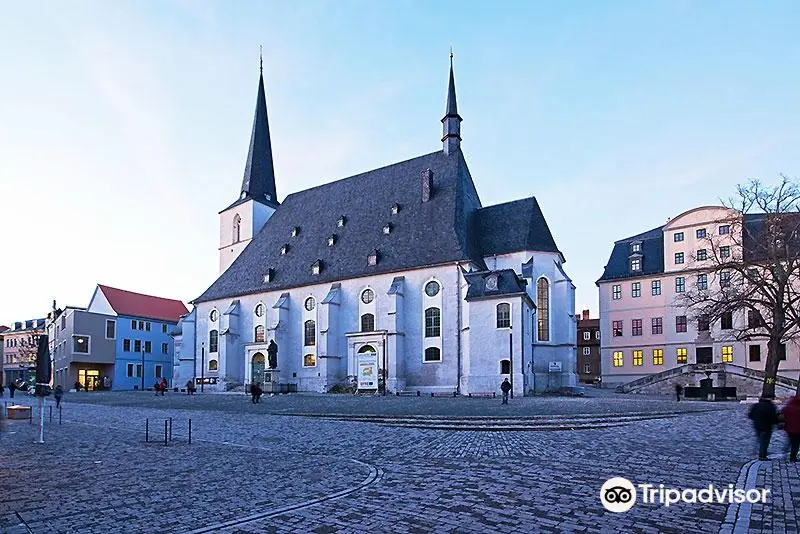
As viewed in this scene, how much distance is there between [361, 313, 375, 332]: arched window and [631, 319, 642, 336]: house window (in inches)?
963

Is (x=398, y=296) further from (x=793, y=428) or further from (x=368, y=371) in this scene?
(x=793, y=428)

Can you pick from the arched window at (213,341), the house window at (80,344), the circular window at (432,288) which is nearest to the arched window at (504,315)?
the circular window at (432,288)

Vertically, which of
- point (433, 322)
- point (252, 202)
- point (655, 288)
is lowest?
point (433, 322)

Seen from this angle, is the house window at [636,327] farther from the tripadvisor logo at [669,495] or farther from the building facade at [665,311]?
the tripadvisor logo at [669,495]

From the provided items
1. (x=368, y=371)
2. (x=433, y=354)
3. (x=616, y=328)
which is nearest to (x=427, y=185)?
(x=433, y=354)

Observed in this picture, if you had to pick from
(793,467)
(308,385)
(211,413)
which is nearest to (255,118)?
(308,385)

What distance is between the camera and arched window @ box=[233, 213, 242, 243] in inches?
2474

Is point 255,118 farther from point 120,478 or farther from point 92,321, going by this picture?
point 120,478

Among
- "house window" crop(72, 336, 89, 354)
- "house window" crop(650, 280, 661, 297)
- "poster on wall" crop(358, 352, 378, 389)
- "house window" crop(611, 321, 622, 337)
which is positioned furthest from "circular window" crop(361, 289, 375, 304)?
"house window" crop(72, 336, 89, 354)

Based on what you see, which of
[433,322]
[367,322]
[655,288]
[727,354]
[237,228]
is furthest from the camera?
[237,228]

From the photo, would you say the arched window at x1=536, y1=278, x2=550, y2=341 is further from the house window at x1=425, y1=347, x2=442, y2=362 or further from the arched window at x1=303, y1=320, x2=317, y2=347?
the arched window at x1=303, y1=320, x2=317, y2=347

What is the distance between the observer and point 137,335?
230 ft

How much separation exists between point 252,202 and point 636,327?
1527 inches

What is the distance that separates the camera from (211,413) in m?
26.3
